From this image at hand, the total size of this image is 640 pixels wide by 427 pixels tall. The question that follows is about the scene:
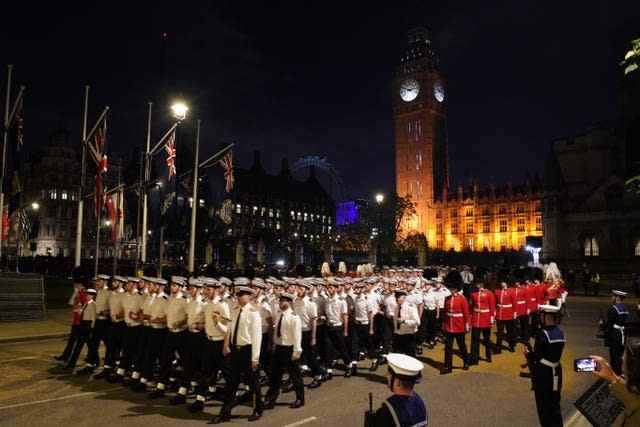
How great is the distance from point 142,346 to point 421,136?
10900cm

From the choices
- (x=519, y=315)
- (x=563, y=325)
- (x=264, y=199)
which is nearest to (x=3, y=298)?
(x=519, y=315)

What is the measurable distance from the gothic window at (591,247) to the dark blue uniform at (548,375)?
2543 inches

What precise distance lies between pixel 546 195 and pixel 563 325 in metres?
52.2

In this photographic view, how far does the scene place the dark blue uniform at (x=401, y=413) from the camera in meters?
4.20

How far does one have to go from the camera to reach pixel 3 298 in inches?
786

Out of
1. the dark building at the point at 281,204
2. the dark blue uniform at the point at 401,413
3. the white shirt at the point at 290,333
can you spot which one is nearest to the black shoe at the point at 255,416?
the white shirt at the point at 290,333

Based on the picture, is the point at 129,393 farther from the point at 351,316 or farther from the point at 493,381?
the point at 493,381

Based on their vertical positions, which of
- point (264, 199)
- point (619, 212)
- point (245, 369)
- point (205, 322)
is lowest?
point (245, 369)

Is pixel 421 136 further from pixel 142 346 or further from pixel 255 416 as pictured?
pixel 255 416

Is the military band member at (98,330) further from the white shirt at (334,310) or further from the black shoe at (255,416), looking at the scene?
the white shirt at (334,310)

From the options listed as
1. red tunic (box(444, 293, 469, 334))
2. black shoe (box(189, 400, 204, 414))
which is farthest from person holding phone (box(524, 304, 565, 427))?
A: black shoe (box(189, 400, 204, 414))

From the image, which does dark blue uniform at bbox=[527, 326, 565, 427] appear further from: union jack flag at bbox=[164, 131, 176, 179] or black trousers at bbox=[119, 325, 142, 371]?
union jack flag at bbox=[164, 131, 176, 179]

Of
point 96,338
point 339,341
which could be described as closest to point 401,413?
point 339,341

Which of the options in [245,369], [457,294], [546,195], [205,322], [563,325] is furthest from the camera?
[546,195]
